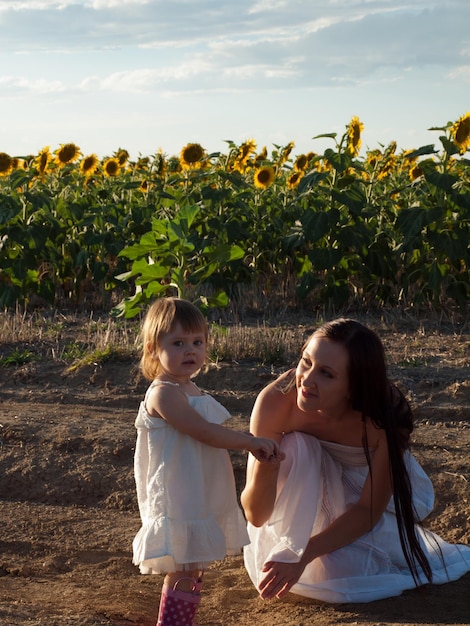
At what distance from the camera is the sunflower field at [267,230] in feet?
25.0

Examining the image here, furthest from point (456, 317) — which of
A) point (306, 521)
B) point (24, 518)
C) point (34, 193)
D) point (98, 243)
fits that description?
point (306, 521)

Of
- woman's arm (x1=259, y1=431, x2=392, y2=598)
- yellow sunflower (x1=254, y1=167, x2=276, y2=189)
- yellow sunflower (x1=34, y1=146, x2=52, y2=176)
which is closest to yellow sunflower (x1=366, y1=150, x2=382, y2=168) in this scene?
yellow sunflower (x1=254, y1=167, x2=276, y2=189)

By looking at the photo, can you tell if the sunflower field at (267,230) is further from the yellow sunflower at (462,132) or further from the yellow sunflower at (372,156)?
the yellow sunflower at (372,156)

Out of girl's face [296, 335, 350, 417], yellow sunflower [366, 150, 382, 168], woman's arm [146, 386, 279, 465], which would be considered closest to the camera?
woman's arm [146, 386, 279, 465]

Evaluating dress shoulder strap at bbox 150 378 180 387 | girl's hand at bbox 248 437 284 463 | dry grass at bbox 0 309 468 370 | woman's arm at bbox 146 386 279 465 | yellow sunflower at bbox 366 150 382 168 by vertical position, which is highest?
yellow sunflower at bbox 366 150 382 168

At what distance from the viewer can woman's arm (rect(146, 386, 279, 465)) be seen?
10.1 ft

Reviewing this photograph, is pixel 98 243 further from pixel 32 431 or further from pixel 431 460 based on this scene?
pixel 431 460

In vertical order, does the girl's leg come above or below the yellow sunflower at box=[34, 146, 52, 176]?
below

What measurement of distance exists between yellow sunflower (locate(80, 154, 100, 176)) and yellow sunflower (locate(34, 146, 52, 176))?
0.47 meters

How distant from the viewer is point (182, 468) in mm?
3148

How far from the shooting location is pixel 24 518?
4.62m

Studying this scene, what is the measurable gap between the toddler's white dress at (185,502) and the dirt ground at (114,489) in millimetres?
312

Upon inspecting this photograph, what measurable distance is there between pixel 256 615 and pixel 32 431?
2205 mm

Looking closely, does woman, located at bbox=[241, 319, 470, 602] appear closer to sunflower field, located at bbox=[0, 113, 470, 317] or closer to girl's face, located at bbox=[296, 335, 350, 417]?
girl's face, located at bbox=[296, 335, 350, 417]
